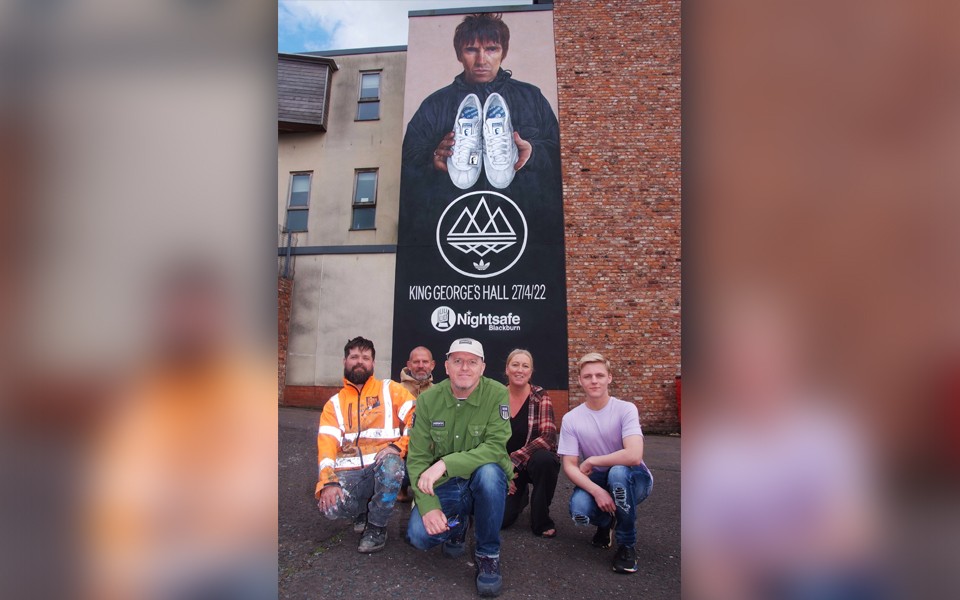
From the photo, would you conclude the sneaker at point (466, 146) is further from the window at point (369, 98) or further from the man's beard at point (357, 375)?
the man's beard at point (357, 375)

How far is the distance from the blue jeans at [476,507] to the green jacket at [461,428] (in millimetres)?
59

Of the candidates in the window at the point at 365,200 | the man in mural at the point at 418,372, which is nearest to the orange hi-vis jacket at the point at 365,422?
the man in mural at the point at 418,372

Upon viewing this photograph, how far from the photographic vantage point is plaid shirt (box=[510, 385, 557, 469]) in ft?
12.1

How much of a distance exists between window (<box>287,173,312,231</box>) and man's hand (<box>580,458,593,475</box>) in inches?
386

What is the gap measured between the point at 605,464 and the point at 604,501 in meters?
0.21

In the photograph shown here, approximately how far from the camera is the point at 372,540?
329 centimetres

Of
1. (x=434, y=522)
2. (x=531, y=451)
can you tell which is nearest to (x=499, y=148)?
(x=531, y=451)

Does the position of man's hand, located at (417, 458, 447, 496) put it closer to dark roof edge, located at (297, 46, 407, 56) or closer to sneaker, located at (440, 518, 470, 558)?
sneaker, located at (440, 518, 470, 558)

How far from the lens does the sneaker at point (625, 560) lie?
2949 mm

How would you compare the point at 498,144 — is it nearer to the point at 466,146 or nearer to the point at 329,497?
the point at 466,146

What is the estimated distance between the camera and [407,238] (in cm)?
1062
